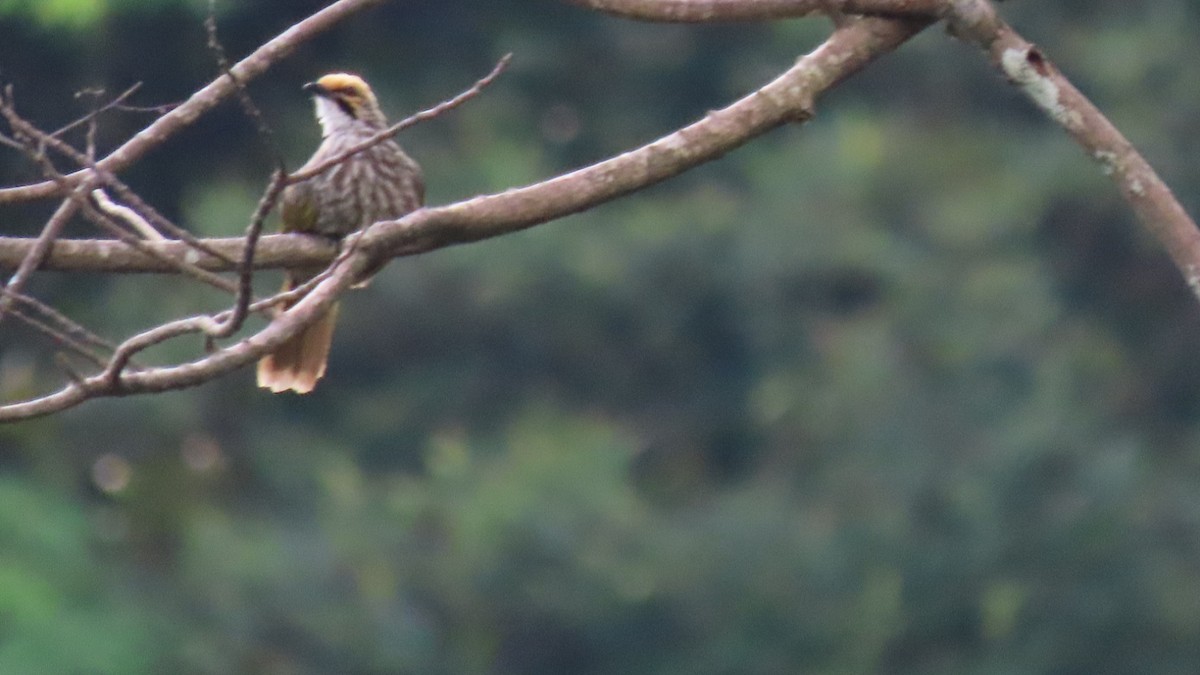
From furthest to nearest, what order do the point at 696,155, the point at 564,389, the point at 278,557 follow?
the point at 564,389 < the point at 278,557 < the point at 696,155

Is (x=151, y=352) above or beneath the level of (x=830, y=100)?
beneath

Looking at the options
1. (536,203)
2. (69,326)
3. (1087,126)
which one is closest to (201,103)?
(536,203)

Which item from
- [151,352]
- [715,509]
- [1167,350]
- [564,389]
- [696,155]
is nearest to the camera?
[696,155]

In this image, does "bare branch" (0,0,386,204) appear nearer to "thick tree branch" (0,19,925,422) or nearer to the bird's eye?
→ "thick tree branch" (0,19,925,422)

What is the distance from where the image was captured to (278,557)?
1462cm

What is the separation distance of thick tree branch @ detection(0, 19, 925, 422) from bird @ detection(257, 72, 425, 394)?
4.48 feet

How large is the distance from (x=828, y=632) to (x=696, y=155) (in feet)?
37.0

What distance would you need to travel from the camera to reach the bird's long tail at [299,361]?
5590 millimetres

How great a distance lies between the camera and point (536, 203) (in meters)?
3.77

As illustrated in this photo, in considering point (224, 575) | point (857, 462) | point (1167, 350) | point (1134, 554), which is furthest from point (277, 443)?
point (1167, 350)

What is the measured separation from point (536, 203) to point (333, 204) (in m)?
1.93

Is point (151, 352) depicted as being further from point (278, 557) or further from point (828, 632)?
point (828, 632)

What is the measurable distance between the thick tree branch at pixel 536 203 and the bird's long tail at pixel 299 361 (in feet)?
4.50

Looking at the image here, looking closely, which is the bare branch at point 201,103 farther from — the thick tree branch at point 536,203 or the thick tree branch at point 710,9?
the thick tree branch at point 710,9
